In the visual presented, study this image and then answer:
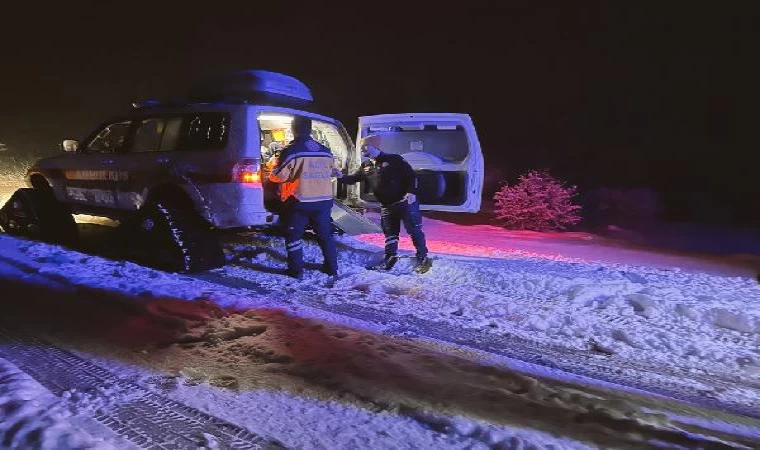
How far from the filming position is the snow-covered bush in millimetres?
10641

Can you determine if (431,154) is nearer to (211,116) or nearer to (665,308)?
(211,116)

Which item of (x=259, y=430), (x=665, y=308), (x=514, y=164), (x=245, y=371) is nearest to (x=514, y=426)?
(x=259, y=430)

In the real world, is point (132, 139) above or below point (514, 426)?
above

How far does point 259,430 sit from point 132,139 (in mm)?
5047

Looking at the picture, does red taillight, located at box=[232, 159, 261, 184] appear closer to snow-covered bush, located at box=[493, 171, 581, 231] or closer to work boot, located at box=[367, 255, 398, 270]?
work boot, located at box=[367, 255, 398, 270]

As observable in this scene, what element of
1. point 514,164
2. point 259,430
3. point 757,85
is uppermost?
point 757,85

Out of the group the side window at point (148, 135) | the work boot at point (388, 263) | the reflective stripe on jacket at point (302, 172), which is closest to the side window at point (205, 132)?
the side window at point (148, 135)

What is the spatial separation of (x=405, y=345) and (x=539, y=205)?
7.44 metres

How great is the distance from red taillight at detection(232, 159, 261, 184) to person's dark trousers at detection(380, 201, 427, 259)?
5.02ft

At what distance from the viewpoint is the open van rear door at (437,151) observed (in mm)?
6801

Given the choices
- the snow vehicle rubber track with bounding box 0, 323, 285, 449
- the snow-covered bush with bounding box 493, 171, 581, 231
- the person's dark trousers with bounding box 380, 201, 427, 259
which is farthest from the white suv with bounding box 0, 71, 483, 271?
the snow-covered bush with bounding box 493, 171, 581, 231

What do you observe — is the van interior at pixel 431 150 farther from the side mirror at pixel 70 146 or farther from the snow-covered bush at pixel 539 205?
the side mirror at pixel 70 146

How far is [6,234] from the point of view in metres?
7.91

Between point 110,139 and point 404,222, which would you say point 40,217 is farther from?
point 404,222
